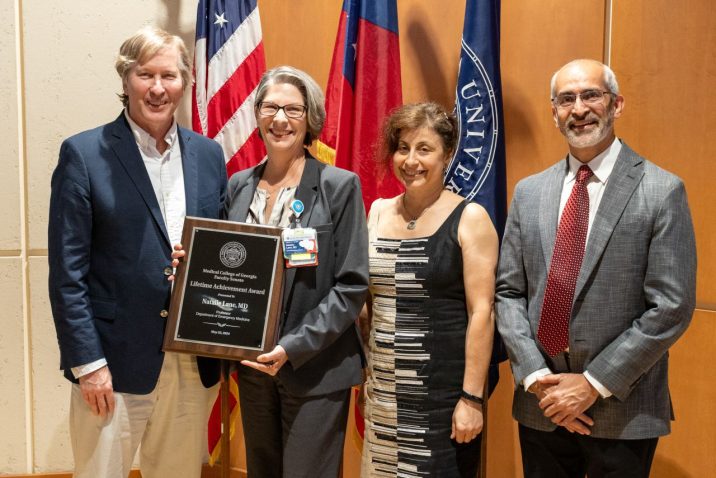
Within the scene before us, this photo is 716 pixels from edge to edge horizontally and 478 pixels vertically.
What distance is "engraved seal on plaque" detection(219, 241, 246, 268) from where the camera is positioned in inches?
84.1

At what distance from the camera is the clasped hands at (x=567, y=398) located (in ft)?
6.34

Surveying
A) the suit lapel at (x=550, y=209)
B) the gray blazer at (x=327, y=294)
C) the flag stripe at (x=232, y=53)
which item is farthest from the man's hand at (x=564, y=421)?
the flag stripe at (x=232, y=53)

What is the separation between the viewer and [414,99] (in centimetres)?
326

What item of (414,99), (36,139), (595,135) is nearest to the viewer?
(595,135)

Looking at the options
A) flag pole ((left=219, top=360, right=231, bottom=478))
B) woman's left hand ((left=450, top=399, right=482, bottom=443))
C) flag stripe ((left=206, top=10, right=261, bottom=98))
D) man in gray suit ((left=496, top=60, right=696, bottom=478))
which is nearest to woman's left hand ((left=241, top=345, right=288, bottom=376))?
flag pole ((left=219, top=360, right=231, bottom=478))

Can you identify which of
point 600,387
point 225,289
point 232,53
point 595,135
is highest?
point 232,53

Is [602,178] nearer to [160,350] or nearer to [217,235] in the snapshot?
[217,235]

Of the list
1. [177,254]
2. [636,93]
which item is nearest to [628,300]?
[636,93]

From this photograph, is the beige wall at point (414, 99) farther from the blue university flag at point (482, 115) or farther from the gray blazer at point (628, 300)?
the gray blazer at point (628, 300)

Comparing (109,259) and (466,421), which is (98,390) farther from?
(466,421)

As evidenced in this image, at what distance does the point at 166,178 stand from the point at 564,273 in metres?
1.31

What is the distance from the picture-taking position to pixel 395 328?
2.26 m

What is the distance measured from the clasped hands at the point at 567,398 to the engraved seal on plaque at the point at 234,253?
97 cm

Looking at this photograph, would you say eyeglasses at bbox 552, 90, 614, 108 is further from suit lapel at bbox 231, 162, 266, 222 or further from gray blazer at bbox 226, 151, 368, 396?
suit lapel at bbox 231, 162, 266, 222
